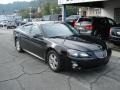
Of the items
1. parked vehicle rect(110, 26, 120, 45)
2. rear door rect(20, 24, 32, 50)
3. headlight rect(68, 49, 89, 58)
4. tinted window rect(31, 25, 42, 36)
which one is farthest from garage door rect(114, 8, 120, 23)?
headlight rect(68, 49, 89, 58)

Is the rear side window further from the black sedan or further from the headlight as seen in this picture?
the headlight

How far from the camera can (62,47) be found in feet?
17.8

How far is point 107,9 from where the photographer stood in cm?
1848

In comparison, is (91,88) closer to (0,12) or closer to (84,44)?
(84,44)

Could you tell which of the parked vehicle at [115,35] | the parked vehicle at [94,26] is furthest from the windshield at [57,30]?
the parked vehicle at [94,26]

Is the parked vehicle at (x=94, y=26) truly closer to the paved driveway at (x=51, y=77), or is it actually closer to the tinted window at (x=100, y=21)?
the tinted window at (x=100, y=21)

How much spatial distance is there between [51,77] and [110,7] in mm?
14270

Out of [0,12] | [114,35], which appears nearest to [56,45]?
[114,35]

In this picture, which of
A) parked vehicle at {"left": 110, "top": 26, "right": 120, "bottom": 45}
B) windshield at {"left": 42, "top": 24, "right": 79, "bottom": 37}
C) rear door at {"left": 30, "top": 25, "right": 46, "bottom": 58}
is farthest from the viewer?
parked vehicle at {"left": 110, "top": 26, "right": 120, "bottom": 45}

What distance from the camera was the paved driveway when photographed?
4.73 m

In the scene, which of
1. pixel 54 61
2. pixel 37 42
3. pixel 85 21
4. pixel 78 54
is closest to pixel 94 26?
pixel 85 21

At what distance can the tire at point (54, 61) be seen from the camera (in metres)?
5.52

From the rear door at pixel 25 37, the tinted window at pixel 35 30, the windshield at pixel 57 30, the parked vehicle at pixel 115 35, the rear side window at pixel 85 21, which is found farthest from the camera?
the rear side window at pixel 85 21

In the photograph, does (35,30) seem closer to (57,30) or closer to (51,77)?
(57,30)
